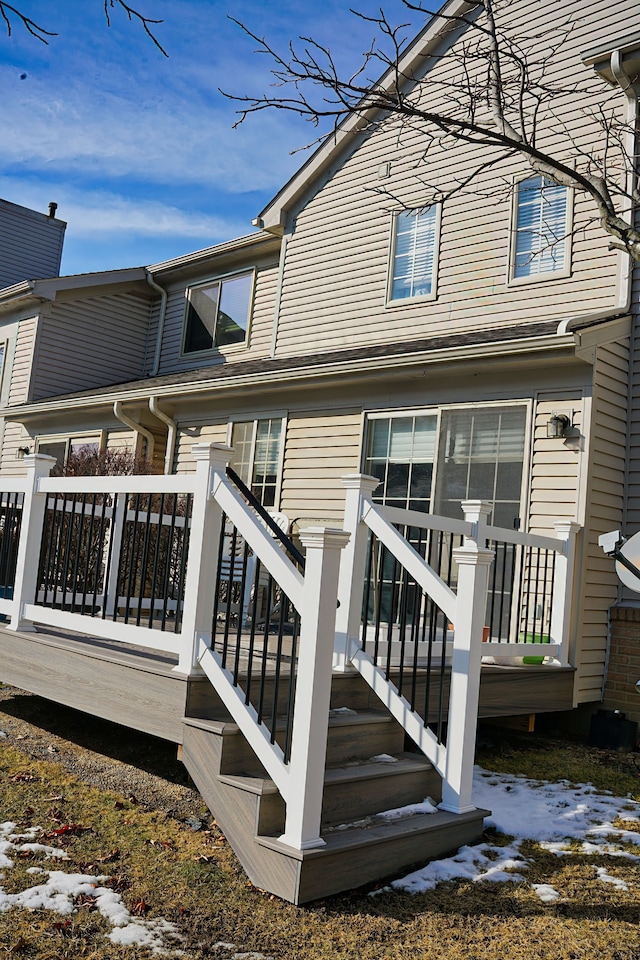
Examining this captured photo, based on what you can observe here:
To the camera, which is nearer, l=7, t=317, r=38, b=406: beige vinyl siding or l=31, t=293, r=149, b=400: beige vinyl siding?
l=7, t=317, r=38, b=406: beige vinyl siding

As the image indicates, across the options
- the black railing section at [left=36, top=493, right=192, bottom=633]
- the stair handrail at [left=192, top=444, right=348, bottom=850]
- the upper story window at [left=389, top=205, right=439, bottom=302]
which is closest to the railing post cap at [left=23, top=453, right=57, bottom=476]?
the black railing section at [left=36, top=493, right=192, bottom=633]

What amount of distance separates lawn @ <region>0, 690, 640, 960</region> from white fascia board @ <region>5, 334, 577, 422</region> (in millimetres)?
→ 3922

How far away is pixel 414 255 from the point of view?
10047mm

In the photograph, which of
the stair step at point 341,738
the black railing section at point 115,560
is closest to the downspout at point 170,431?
the black railing section at point 115,560

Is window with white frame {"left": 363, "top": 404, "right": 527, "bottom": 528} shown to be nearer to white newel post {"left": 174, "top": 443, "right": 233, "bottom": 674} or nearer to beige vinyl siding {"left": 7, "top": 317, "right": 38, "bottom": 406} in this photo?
white newel post {"left": 174, "top": 443, "right": 233, "bottom": 674}

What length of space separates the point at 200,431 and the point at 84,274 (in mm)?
5156

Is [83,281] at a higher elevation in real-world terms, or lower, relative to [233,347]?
higher

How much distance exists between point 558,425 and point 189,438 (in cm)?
583

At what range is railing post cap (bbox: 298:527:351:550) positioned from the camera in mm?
3420

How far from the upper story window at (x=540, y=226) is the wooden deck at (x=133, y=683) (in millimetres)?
4398

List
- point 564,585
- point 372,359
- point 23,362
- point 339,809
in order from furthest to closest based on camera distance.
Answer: point 23,362, point 372,359, point 564,585, point 339,809

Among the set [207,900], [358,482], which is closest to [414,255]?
[358,482]

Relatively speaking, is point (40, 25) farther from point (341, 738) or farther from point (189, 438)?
point (189, 438)

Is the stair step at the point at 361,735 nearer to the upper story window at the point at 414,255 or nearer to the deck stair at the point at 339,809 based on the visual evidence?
the deck stair at the point at 339,809
